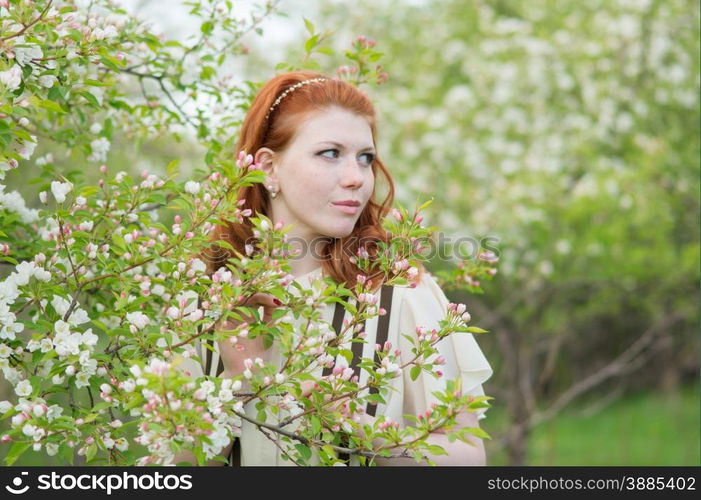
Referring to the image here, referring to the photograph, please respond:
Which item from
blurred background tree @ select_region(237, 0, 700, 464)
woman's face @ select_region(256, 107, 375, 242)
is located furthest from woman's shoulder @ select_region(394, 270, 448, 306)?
blurred background tree @ select_region(237, 0, 700, 464)

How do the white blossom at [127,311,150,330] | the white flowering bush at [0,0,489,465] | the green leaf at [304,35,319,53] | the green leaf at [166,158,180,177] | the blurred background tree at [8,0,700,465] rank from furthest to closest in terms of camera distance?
the blurred background tree at [8,0,700,465], the green leaf at [304,35,319,53], the green leaf at [166,158,180,177], the white blossom at [127,311,150,330], the white flowering bush at [0,0,489,465]

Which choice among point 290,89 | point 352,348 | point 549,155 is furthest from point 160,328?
point 549,155

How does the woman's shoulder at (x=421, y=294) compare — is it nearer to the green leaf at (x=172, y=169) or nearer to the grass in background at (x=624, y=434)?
the green leaf at (x=172, y=169)

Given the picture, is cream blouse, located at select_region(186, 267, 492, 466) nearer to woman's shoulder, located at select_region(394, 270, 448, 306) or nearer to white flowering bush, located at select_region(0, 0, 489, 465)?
woman's shoulder, located at select_region(394, 270, 448, 306)

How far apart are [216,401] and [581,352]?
12.3 meters

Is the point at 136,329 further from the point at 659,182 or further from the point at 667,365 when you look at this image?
the point at 667,365

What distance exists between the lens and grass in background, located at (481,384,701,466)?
32.9ft

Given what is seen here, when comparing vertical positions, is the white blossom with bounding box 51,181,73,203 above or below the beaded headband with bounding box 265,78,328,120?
below

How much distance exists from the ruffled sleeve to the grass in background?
5793 millimetres

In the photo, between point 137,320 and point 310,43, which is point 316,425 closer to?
point 137,320

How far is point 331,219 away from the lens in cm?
281

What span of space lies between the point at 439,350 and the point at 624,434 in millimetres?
8277

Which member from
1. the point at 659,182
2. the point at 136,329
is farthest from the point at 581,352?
the point at 136,329

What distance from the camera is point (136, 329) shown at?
2.23 m
